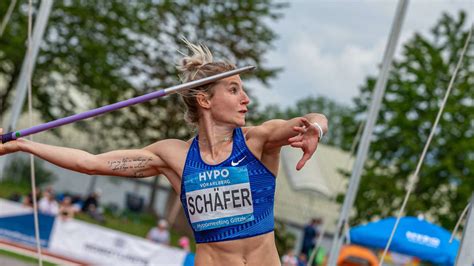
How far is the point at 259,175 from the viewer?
14.4ft

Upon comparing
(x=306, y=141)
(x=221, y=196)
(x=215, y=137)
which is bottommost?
(x=221, y=196)

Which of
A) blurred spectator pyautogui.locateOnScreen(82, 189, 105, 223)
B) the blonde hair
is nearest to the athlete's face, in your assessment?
the blonde hair

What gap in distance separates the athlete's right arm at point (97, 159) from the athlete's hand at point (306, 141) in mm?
1092

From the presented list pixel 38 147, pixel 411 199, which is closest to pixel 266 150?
pixel 38 147

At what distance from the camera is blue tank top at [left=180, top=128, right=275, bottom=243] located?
4387 millimetres

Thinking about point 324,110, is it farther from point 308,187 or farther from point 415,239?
point 415,239

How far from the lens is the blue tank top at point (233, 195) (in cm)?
439

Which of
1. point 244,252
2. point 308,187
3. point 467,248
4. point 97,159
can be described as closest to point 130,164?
point 97,159

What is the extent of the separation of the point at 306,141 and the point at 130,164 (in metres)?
1.26

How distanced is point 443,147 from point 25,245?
15.3 meters

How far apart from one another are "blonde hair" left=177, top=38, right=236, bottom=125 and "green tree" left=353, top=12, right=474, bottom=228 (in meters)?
23.5

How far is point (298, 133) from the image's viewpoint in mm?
3975

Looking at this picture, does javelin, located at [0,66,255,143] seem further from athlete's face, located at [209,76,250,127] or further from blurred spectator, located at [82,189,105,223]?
blurred spectator, located at [82,189,105,223]

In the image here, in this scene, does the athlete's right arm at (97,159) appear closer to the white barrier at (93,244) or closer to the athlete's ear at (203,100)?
the athlete's ear at (203,100)
